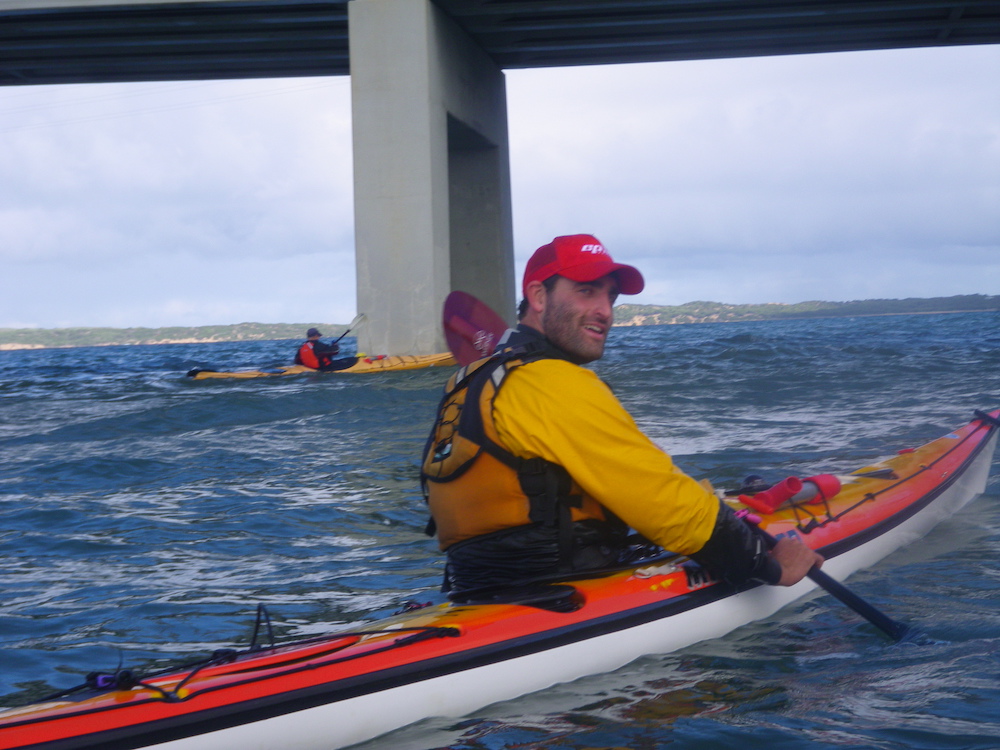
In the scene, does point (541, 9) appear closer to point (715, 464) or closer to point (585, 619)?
point (715, 464)

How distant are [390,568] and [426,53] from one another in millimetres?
12603

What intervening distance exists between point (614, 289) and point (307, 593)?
211cm

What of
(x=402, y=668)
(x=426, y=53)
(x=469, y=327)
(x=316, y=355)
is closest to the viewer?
(x=402, y=668)

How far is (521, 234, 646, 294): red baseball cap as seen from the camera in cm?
253

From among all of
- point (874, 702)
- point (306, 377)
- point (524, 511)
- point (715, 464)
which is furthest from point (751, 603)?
point (306, 377)

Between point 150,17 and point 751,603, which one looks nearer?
point 751,603

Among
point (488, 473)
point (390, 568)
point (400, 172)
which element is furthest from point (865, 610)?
point (400, 172)

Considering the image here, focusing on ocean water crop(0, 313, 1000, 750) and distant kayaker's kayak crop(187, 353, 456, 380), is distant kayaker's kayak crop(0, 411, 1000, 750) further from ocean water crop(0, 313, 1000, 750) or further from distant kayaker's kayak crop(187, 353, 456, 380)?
distant kayaker's kayak crop(187, 353, 456, 380)

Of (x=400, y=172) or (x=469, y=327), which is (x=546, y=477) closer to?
(x=469, y=327)

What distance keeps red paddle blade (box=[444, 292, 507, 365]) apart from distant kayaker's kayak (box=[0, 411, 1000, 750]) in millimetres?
921

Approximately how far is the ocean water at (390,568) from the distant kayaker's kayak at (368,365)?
3023 mm

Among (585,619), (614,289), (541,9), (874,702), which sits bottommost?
(874,702)

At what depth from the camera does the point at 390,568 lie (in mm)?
4273

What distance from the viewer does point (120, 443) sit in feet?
28.1
